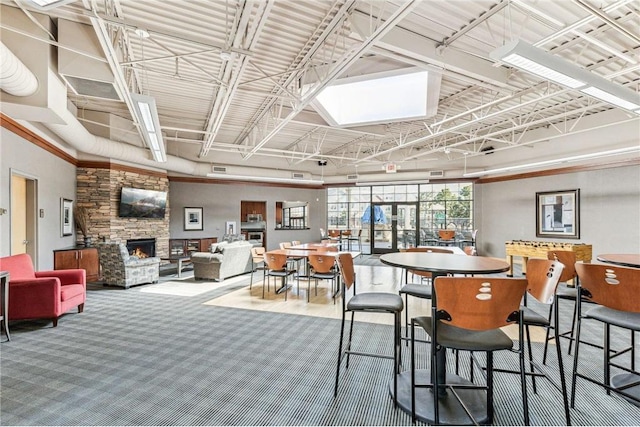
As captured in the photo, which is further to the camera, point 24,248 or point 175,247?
point 175,247

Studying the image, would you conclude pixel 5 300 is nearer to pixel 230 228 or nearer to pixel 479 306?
pixel 479 306

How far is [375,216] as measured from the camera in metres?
12.8

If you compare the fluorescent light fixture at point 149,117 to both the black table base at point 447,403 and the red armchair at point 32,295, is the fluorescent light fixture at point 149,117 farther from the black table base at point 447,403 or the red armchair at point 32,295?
the black table base at point 447,403

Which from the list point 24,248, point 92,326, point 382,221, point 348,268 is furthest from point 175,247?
point 348,268

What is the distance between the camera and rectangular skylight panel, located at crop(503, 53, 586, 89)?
118 inches

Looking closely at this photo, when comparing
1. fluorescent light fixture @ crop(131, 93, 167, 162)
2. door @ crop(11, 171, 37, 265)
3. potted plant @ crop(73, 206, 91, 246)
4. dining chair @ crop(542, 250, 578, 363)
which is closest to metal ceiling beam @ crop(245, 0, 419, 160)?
fluorescent light fixture @ crop(131, 93, 167, 162)

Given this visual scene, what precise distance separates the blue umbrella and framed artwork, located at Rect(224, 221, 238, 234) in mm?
5207

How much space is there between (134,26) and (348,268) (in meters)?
3.26

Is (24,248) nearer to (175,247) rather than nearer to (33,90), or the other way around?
(33,90)

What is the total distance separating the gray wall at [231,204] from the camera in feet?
34.8

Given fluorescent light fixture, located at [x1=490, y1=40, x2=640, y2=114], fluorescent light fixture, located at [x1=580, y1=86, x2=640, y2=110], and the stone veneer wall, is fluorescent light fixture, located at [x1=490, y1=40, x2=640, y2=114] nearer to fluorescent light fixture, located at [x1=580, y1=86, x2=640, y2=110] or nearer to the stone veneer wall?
fluorescent light fixture, located at [x1=580, y1=86, x2=640, y2=110]

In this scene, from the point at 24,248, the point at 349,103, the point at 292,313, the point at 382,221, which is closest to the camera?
the point at 292,313

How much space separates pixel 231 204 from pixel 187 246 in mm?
2149

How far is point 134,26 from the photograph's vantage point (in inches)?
122
